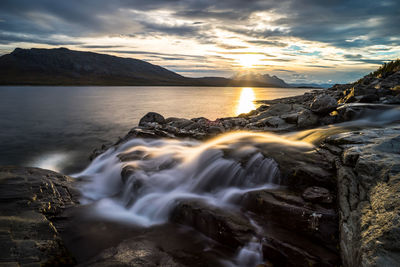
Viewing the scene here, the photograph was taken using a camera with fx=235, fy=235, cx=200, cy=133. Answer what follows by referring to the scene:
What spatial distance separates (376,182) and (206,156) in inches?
260

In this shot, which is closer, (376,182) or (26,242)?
(376,182)

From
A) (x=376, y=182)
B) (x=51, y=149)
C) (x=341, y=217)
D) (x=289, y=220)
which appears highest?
(x=376, y=182)

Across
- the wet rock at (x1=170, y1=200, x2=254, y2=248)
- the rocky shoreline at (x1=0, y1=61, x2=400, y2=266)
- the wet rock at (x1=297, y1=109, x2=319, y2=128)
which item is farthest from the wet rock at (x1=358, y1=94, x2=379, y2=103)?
the wet rock at (x1=170, y1=200, x2=254, y2=248)

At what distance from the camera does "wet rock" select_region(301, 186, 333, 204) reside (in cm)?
650

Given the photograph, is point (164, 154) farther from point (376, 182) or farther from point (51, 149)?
point (51, 149)

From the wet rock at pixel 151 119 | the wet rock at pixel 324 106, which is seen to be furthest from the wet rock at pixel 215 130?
the wet rock at pixel 151 119

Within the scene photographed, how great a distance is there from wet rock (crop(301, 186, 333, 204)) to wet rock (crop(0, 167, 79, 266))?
21.4 feet

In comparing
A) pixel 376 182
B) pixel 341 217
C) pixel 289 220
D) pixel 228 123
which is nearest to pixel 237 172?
pixel 289 220

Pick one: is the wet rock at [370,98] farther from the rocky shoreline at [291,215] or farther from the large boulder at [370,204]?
the large boulder at [370,204]

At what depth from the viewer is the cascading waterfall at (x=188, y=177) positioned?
27.3 feet

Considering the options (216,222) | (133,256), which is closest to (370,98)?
(216,222)

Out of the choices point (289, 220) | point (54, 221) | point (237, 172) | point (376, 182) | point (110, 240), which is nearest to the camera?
point (376, 182)

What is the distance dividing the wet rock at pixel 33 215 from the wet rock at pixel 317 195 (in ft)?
21.4

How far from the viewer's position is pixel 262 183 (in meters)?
8.36
